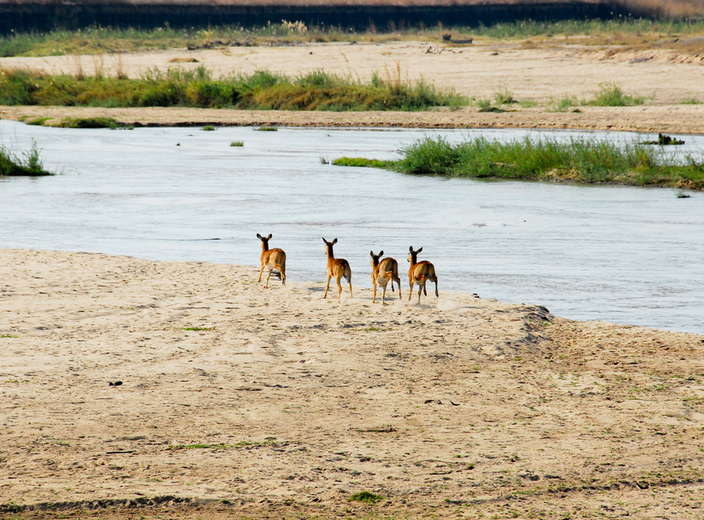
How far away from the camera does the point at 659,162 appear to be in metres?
22.0

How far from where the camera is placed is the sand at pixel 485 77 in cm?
3238

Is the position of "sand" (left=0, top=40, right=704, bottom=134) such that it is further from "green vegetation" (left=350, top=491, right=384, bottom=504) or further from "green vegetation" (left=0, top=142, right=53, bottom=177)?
"green vegetation" (left=350, top=491, right=384, bottom=504)

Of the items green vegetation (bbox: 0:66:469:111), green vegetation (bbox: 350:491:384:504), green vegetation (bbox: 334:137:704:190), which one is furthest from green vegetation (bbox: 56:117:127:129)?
green vegetation (bbox: 350:491:384:504)

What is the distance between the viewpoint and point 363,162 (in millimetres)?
24781

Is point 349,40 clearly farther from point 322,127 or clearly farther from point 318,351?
point 318,351

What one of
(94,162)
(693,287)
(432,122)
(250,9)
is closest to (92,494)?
(693,287)

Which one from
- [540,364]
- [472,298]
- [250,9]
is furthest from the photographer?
[250,9]

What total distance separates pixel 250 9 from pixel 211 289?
7320 centimetres

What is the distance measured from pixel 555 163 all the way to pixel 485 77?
2241cm

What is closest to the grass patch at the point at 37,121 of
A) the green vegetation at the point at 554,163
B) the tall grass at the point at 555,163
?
the green vegetation at the point at 554,163

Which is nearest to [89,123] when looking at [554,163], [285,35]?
[554,163]

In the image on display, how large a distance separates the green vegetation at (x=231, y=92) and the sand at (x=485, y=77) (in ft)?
4.22

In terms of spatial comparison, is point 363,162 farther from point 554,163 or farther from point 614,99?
point 614,99

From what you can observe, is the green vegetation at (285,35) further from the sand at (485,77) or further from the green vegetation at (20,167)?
the green vegetation at (20,167)
